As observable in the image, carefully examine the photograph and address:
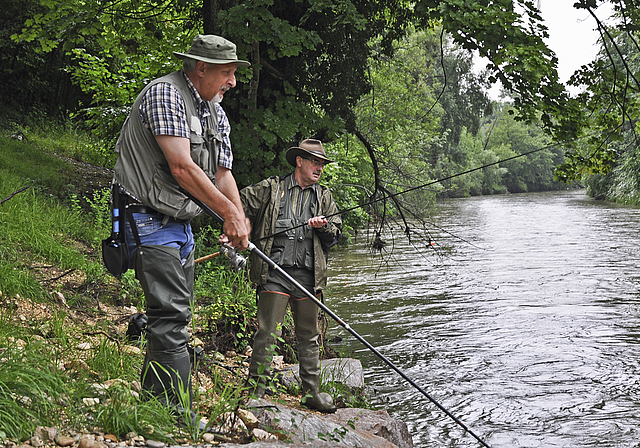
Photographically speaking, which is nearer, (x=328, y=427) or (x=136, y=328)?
(x=328, y=427)

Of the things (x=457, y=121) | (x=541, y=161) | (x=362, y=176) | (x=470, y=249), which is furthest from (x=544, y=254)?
(x=541, y=161)

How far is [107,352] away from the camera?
360 cm

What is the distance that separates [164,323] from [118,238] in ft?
1.52

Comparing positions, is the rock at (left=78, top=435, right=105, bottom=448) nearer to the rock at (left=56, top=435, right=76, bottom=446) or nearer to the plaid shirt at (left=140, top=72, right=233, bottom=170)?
the rock at (left=56, top=435, right=76, bottom=446)

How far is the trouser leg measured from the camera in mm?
2840

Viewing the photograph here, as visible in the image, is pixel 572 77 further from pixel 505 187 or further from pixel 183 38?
pixel 505 187

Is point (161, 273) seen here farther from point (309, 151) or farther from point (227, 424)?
point (309, 151)

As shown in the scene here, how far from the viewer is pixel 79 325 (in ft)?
14.9

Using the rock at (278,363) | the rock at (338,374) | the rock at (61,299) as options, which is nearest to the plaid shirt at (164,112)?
the rock at (338,374)

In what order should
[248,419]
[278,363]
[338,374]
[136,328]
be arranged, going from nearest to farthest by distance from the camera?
1. [248,419]
2. [136,328]
3. [338,374]
4. [278,363]

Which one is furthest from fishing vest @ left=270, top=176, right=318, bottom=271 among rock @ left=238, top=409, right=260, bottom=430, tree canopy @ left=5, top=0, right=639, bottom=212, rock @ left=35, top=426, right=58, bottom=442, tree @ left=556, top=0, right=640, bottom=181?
tree @ left=556, top=0, right=640, bottom=181

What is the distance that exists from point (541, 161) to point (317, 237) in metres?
68.1

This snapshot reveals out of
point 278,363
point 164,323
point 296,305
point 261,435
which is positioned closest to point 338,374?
point 278,363

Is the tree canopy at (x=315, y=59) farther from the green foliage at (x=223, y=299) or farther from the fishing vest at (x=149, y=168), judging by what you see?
the fishing vest at (x=149, y=168)
